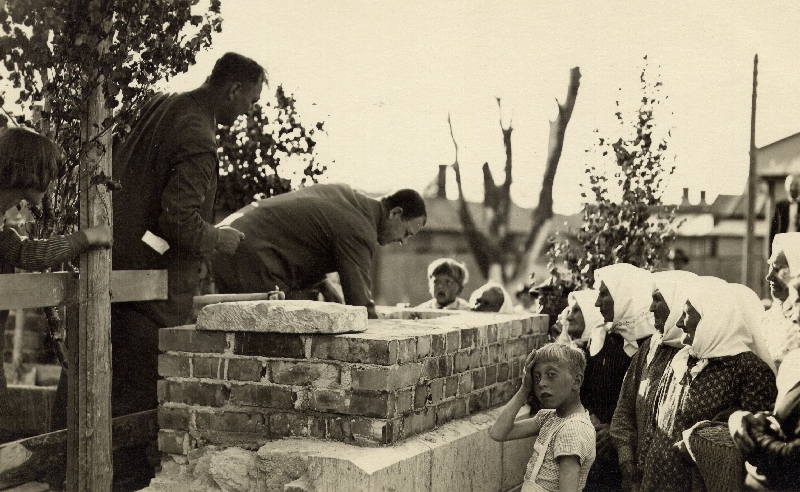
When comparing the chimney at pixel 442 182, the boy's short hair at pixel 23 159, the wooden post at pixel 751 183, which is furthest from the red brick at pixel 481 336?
the chimney at pixel 442 182

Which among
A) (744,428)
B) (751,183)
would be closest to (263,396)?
(744,428)

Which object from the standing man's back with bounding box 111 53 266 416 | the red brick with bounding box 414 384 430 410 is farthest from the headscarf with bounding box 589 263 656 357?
the standing man's back with bounding box 111 53 266 416

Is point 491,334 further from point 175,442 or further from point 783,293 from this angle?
point 175,442

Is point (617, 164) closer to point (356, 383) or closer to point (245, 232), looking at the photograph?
point (245, 232)

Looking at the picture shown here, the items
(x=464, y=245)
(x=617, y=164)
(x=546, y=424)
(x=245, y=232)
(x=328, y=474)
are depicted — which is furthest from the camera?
(x=464, y=245)

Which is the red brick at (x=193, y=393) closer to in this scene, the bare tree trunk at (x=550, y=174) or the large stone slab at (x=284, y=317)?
the large stone slab at (x=284, y=317)

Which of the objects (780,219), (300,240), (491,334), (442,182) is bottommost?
(491,334)

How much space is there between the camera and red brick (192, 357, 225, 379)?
3.85m

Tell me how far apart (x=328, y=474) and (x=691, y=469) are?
1671mm

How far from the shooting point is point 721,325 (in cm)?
379

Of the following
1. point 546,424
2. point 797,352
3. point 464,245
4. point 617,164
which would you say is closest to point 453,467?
point 546,424

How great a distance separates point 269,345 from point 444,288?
3232 mm

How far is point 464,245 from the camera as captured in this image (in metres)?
17.3

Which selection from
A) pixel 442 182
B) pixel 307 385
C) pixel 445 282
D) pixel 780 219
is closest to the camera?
pixel 307 385
